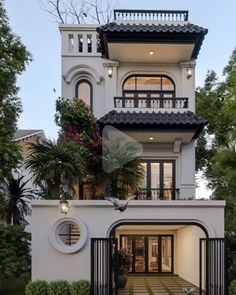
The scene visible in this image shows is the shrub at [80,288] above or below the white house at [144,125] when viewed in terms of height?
below

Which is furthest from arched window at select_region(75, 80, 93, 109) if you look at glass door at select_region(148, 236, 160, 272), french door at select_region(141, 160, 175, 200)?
glass door at select_region(148, 236, 160, 272)

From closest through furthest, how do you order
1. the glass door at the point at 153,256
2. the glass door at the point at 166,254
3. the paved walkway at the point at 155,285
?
the paved walkway at the point at 155,285, the glass door at the point at 166,254, the glass door at the point at 153,256

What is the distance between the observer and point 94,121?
1549 cm

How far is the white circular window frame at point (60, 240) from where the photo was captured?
11.9 metres

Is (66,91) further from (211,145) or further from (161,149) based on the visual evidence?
(211,145)

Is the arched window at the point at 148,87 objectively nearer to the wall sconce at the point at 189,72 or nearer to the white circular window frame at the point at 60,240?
the wall sconce at the point at 189,72

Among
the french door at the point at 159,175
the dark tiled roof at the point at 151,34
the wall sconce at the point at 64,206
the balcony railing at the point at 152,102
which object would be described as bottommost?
the wall sconce at the point at 64,206

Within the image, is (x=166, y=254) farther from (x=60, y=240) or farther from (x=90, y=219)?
(x=60, y=240)

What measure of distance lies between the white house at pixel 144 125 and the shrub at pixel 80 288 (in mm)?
328

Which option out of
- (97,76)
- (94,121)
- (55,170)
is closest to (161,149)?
(94,121)

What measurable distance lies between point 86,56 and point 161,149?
4.59 m

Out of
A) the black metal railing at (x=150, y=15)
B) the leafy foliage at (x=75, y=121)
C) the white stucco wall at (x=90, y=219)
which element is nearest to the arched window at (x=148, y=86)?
the leafy foliage at (x=75, y=121)

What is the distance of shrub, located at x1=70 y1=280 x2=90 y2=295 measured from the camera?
449 inches

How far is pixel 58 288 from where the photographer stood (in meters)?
11.5
